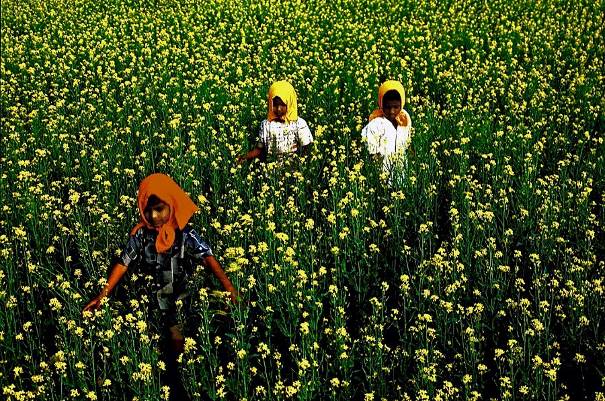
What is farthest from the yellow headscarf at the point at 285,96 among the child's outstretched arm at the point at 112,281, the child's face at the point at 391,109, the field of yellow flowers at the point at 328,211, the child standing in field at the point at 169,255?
the child's outstretched arm at the point at 112,281

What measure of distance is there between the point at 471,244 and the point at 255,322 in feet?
4.92

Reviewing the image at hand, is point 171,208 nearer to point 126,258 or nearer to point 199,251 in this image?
point 199,251


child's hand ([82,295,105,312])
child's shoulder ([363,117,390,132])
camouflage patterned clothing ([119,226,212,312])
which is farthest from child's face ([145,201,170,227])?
child's shoulder ([363,117,390,132])

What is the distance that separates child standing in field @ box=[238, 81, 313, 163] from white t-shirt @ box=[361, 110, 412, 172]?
2.13ft

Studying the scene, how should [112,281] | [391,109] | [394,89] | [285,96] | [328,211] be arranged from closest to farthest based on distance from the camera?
[112,281], [328,211], [394,89], [391,109], [285,96]

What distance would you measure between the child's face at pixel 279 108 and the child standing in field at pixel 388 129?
30.3 inches

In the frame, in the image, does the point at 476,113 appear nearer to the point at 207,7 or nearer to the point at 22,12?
the point at 207,7

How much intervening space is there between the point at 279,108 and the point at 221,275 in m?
2.48

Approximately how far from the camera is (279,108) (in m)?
6.24

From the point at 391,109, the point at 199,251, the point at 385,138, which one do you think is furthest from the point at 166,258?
the point at 391,109

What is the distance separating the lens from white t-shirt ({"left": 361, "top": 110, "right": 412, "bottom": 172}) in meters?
6.05

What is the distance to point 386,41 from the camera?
11.2 meters

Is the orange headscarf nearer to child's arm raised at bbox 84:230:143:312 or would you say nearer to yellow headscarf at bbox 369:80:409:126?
child's arm raised at bbox 84:230:143:312

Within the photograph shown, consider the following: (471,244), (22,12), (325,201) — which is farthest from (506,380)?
(22,12)
